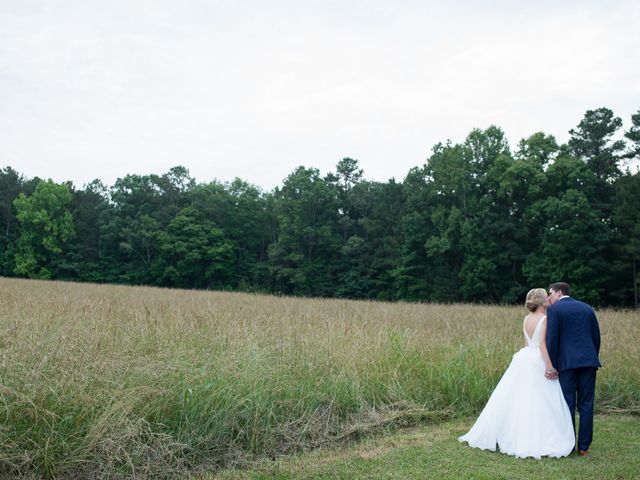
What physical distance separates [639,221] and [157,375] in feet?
102

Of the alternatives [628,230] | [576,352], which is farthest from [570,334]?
[628,230]

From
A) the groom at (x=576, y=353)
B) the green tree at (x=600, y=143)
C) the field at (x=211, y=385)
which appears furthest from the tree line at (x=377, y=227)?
the groom at (x=576, y=353)

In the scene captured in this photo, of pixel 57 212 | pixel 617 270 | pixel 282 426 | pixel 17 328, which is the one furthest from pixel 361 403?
pixel 57 212

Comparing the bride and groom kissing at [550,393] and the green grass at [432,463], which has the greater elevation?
the bride and groom kissing at [550,393]

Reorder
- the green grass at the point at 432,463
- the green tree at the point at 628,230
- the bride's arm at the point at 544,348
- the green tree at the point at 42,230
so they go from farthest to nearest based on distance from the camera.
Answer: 1. the green tree at the point at 42,230
2. the green tree at the point at 628,230
3. the bride's arm at the point at 544,348
4. the green grass at the point at 432,463

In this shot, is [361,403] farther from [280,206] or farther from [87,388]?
[280,206]

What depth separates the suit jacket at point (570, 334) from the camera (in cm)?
618

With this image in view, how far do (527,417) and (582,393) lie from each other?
2.42 feet

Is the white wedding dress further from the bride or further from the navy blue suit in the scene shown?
the navy blue suit

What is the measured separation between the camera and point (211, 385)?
5.89m

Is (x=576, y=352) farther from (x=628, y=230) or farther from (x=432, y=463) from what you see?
(x=628, y=230)

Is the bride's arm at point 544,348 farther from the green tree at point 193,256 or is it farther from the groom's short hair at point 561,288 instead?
the green tree at point 193,256

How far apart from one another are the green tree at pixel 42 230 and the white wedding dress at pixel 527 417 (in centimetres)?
5559

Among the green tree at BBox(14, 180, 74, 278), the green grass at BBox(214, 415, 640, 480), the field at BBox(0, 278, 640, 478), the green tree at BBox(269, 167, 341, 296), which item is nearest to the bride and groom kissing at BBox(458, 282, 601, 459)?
the green grass at BBox(214, 415, 640, 480)
